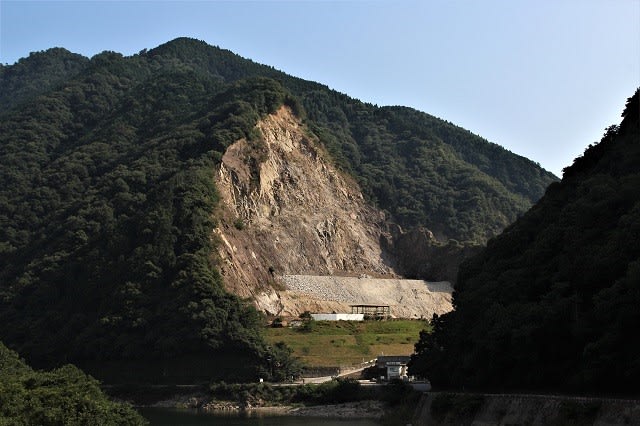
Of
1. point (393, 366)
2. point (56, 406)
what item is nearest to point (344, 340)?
point (393, 366)

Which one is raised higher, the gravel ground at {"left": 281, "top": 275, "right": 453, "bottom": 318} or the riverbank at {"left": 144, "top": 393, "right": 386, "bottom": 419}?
the gravel ground at {"left": 281, "top": 275, "right": 453, "bottom": 318}

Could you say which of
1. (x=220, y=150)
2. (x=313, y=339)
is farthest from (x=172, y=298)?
(x=220, y=150)

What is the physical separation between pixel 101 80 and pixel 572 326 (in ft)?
504

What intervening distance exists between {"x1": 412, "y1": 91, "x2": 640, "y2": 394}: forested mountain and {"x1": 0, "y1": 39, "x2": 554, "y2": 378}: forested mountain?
3767cm

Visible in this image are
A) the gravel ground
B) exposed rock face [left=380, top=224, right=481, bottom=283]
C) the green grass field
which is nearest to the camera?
the green grass field

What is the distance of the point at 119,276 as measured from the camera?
11081cm

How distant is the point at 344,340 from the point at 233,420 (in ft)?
100

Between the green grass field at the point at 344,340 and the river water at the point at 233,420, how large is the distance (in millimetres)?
18116

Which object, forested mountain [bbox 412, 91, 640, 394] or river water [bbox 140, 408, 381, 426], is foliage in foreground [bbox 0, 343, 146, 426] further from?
forested mountain [bbox 412, 91, 640, 394]

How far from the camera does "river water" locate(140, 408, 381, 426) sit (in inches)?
2837

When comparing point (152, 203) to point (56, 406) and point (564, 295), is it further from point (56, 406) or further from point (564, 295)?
point (564, 295)

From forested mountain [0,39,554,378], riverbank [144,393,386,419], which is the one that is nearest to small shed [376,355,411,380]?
riverbank [144,393,386,419]

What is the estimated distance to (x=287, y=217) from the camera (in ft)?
449

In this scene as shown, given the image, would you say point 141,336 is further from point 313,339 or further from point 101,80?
point 101,80
